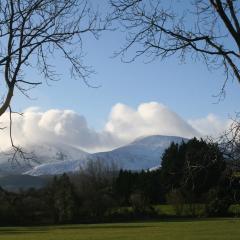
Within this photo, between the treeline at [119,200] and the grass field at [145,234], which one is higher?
the treeline at [119,200]

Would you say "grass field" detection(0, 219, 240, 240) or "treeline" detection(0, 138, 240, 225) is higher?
"treeline" detection(0, 138, 240, 225)

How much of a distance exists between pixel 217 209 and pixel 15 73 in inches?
3403

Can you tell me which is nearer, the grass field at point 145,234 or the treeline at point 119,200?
the grass field at point 145,234

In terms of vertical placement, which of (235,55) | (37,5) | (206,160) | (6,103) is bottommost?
(206,160)

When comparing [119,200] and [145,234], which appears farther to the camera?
[119,200]

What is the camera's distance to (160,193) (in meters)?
112

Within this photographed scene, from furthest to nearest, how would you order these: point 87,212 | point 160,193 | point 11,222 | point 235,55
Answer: point 160,193, point 87,212, point 11,222, point 235,55

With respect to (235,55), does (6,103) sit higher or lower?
lower

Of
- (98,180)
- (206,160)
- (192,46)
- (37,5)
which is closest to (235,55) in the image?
(192,46)

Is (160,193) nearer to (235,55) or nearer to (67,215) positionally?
(67,215)

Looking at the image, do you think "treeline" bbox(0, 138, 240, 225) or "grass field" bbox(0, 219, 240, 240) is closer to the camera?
"grass field" bbox(0, 219, 240, 240)

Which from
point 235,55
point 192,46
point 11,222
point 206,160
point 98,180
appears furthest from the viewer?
point 98,180

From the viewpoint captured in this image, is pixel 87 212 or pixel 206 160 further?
pixel 87 212

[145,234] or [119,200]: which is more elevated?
[119,200]
